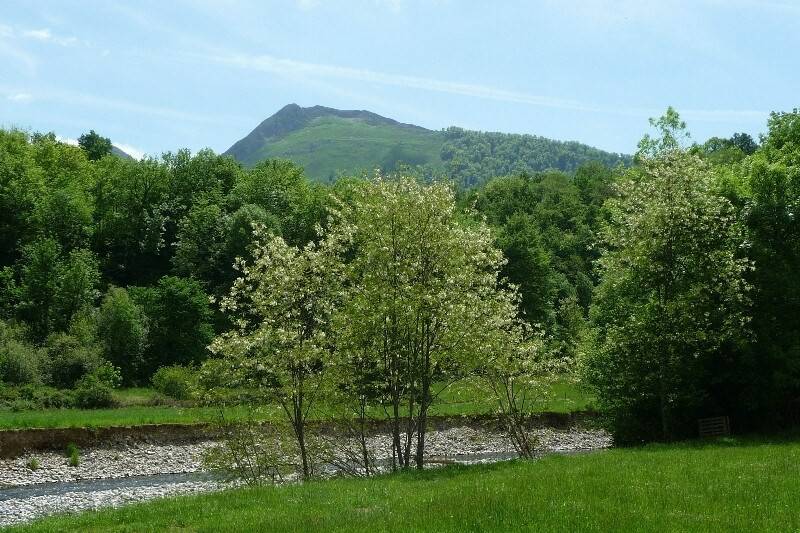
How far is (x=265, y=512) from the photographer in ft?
52.0

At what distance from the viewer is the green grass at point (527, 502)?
13.1m

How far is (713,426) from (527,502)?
18.3 meters

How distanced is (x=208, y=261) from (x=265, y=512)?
230ft

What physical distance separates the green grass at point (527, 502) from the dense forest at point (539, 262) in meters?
8.36

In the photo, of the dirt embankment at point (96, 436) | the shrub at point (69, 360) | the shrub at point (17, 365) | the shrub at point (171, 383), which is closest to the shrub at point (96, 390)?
the shrub at point (69, 360)

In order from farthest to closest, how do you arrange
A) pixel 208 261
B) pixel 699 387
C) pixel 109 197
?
pixel 109 197 → pixel 208 261 → pixel 699 387

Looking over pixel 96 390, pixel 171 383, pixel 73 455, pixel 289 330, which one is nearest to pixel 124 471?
pixel 73 455

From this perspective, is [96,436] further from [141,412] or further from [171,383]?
[171,383]

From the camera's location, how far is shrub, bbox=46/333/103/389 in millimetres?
57312

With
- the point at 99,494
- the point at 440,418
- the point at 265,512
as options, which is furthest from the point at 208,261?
the point at 265,512

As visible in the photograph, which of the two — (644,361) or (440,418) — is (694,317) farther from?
(440,418)

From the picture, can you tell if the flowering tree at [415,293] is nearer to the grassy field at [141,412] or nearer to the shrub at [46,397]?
the grassy field at [141,412]

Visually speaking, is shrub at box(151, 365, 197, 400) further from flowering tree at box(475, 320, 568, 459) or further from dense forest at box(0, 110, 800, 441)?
flowering tree at box(475, 320, 568, 459)

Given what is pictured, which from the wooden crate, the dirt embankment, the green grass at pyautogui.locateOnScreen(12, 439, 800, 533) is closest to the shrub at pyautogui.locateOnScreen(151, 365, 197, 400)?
the dirt embankment
